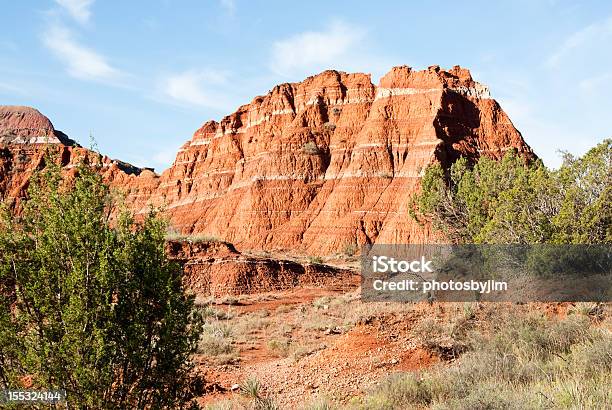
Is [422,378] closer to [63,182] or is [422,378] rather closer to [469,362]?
[469,362]

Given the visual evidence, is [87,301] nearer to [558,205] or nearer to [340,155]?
[558,205]

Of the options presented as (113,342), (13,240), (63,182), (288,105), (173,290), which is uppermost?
(288,105)

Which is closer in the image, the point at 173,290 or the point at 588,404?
the point at 588,404

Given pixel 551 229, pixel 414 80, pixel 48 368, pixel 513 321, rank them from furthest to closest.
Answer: pixel 414 80, pixel 551 229, pixel 513 321, pixel 48 368

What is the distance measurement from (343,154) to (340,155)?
0.47 meters

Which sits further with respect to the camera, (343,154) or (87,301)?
(343,154)

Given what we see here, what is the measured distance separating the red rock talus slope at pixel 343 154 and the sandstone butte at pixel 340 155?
16cm

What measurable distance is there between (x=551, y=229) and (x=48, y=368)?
17465mm

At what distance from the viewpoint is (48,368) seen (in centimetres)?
662

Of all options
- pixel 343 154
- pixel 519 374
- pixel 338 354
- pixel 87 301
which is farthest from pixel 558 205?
pixel 343 154

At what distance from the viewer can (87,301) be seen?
22.3 ft

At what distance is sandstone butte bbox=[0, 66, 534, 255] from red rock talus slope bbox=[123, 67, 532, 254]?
162 mm

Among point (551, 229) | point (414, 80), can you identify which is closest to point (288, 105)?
point (414, 80)

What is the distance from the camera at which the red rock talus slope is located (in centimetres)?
6950
